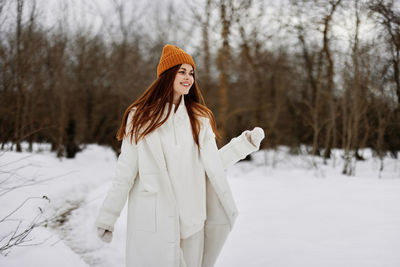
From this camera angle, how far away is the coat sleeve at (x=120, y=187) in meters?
1.70

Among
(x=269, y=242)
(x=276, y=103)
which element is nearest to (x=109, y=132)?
(x=276, y=103)

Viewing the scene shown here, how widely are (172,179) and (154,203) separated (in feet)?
0.57

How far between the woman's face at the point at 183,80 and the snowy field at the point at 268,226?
131cm

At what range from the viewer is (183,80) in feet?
6.15

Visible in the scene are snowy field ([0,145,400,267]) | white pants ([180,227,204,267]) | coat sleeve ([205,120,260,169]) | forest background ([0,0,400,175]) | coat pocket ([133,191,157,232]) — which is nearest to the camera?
coat pocket ([133,191,157,232])

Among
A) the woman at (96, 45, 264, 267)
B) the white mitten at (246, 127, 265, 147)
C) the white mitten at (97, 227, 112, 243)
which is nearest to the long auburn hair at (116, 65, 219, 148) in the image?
the woman at (96, 45, 264, 267)

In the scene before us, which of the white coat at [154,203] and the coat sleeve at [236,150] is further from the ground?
the coat sleeve at [236,150]

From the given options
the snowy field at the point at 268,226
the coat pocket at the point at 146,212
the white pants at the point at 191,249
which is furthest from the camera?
the snowy field at the point at 268,226

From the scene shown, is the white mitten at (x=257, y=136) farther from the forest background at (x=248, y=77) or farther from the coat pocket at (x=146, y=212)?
the forest background at (x=248, y=77)

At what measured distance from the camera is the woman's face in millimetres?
1876

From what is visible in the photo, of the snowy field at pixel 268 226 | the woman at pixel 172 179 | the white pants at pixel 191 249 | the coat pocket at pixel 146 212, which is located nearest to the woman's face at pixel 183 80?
the woman at pixel 172 179

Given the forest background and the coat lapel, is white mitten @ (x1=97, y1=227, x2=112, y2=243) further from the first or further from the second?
the forest background

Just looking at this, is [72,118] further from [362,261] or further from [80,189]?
[362,261]

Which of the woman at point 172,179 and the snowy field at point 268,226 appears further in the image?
the snowy field at point 268,226
